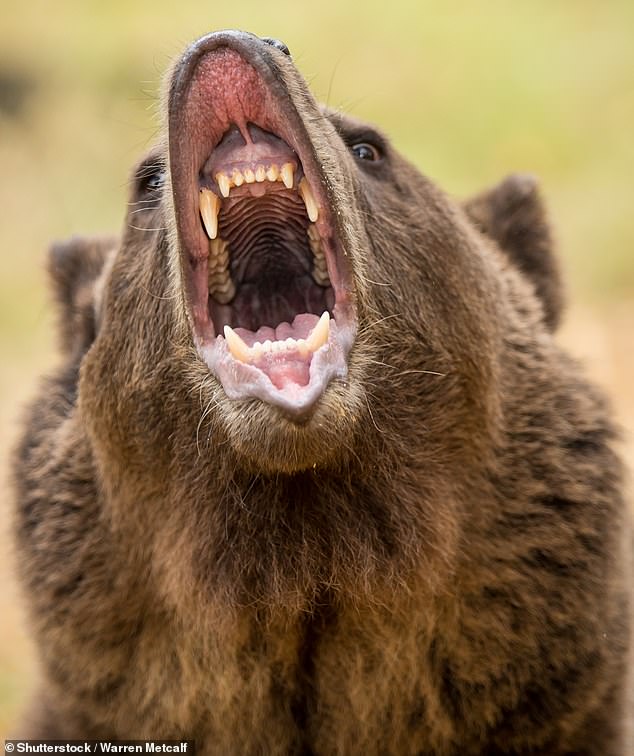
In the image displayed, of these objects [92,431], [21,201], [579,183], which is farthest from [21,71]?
[92,431]

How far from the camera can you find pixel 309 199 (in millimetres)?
4199

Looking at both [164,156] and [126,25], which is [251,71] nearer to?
[164,156]

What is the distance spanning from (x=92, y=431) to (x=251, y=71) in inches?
53.9

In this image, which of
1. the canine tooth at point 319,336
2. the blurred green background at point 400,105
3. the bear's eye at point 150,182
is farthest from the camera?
the blurred green background at point 400,105

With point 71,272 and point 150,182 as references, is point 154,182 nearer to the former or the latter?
point 150,182

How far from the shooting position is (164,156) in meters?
4.27

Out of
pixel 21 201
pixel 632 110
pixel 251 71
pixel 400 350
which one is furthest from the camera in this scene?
pixel 632 110

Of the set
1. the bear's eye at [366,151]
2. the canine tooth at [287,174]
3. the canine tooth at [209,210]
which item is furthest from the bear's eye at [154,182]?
the bear's eye at [366,151]

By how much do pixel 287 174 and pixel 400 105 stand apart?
1520 centimetres

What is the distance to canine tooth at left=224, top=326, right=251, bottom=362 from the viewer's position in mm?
3977

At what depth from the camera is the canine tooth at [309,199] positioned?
417 centimetres

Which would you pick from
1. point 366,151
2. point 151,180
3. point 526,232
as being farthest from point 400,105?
point 151,180

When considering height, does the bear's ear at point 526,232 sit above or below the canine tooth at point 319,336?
above

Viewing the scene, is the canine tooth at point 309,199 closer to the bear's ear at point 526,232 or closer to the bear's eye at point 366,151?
the bear's eye at point 366,151
